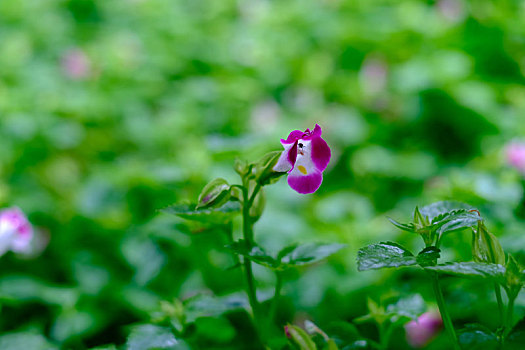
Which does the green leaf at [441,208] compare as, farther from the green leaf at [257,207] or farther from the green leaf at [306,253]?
the green leaf at [257,207]

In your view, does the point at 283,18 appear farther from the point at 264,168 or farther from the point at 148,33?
the point at 264,168

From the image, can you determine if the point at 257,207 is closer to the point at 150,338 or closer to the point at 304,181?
the point at 304,181

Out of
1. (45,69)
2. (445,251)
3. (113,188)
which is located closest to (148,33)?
(45,69)

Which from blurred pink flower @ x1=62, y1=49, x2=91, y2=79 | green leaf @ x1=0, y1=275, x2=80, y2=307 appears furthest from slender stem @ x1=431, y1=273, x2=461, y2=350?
blurred pink flower @ x1=62, y1=49, x2=91, y2=79

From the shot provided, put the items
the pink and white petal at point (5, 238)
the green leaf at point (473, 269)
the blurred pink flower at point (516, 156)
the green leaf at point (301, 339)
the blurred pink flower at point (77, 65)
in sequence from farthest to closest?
the blurred pink flower at point (77, 65) < the blurred pink flower at point (516, 156) < the pink and white petal at point (5, 238) < the green leaf at point (301, 339) < the green leaf at point (473, 269)

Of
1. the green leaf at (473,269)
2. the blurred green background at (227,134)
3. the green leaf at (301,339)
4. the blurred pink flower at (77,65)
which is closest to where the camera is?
the green leaf at (473,269)

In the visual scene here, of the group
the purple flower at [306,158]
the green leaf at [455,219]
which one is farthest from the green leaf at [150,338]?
the green leaf at [455,219]

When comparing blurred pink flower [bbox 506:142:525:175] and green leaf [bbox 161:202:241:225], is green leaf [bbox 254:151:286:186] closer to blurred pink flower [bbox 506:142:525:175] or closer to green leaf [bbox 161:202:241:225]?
green leaf [bbox 161:202:241:225]

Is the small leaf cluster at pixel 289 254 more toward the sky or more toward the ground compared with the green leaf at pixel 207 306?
more toward the sky
